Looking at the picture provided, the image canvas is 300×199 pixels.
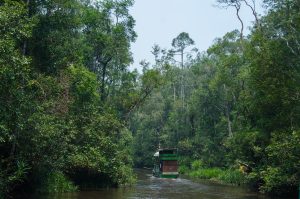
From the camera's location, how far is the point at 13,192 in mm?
19234

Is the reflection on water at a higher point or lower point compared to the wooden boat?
lower

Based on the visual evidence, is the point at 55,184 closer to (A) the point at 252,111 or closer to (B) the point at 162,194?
(B) the point at 162,194

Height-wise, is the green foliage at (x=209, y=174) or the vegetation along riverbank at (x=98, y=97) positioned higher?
the vegetation along riverbank at (x=98, y=97)

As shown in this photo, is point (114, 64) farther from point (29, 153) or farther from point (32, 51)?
point (29, 153)

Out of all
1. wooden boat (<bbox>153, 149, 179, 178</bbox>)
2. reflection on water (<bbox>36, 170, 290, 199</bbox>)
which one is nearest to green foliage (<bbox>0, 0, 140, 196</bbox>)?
reflection on water (<bbox>36, 170, 290, 199</bbox>)

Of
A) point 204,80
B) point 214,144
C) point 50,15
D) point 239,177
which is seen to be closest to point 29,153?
point 50,15

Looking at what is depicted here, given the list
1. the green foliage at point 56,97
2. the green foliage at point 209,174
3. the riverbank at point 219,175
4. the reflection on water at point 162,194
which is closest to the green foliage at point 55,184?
the green foliage at point 56,97

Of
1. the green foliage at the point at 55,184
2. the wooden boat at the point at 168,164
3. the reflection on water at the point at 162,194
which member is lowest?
the reflection on water at the point at 162,194

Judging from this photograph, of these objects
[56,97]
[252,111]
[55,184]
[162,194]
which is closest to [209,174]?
[252,111]

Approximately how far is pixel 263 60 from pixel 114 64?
1769 cm

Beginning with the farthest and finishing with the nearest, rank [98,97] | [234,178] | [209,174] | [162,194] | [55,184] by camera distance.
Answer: [209,174] → [234,178] → [98,97] → [162,194] → [55,184]

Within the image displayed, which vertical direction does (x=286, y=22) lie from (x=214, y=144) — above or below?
above

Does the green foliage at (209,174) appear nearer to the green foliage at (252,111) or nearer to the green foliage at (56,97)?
the green foliage at (252,111)

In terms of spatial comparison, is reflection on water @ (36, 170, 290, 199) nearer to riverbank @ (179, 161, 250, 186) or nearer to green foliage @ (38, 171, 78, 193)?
green foliage @ (38, 171, 78, 193)
